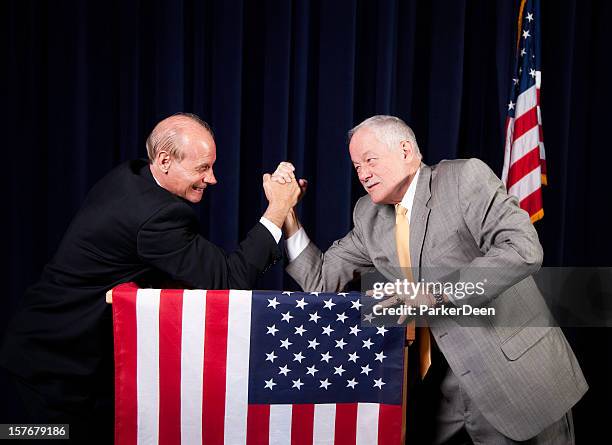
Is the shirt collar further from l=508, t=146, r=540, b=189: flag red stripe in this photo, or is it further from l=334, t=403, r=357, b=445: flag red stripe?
l=508, t=146, r=540, b=189: flag red stripe

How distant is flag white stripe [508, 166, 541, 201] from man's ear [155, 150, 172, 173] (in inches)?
80.6

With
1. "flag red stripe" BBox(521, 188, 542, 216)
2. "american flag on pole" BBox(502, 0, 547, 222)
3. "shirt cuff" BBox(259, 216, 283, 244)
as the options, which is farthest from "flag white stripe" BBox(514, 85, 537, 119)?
"shirt cuff" BBox(259, 216, 283, 244)

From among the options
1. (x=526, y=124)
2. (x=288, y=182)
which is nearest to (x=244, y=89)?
(x=288, y=182)

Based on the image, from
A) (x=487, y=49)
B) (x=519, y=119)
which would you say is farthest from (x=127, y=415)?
(x=487, y=49)

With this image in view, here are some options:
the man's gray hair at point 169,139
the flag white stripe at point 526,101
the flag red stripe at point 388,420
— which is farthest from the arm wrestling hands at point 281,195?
the flag white stripe at point 526,101

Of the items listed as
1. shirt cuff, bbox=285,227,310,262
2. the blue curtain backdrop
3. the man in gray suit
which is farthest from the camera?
the blue curtain backdrop

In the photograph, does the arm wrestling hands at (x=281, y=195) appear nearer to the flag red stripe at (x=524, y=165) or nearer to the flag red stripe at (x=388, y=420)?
the flag red stripe at (x=388, y=420)

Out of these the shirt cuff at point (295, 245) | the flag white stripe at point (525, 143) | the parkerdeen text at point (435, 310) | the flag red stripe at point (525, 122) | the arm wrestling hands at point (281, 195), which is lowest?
the parkerdeen text at point (435, 310)

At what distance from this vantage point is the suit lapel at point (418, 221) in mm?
2436

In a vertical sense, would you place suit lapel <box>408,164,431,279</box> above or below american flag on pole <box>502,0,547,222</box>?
below

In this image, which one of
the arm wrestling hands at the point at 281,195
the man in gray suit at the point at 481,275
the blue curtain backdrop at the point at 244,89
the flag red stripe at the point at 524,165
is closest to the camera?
the man in gray suit at the point at 481,275

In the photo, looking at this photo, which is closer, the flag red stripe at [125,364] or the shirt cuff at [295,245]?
the flag red stripe at [125,364]

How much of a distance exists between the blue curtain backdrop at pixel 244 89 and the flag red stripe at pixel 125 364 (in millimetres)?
1620

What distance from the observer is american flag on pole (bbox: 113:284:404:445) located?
2301 millimetres
